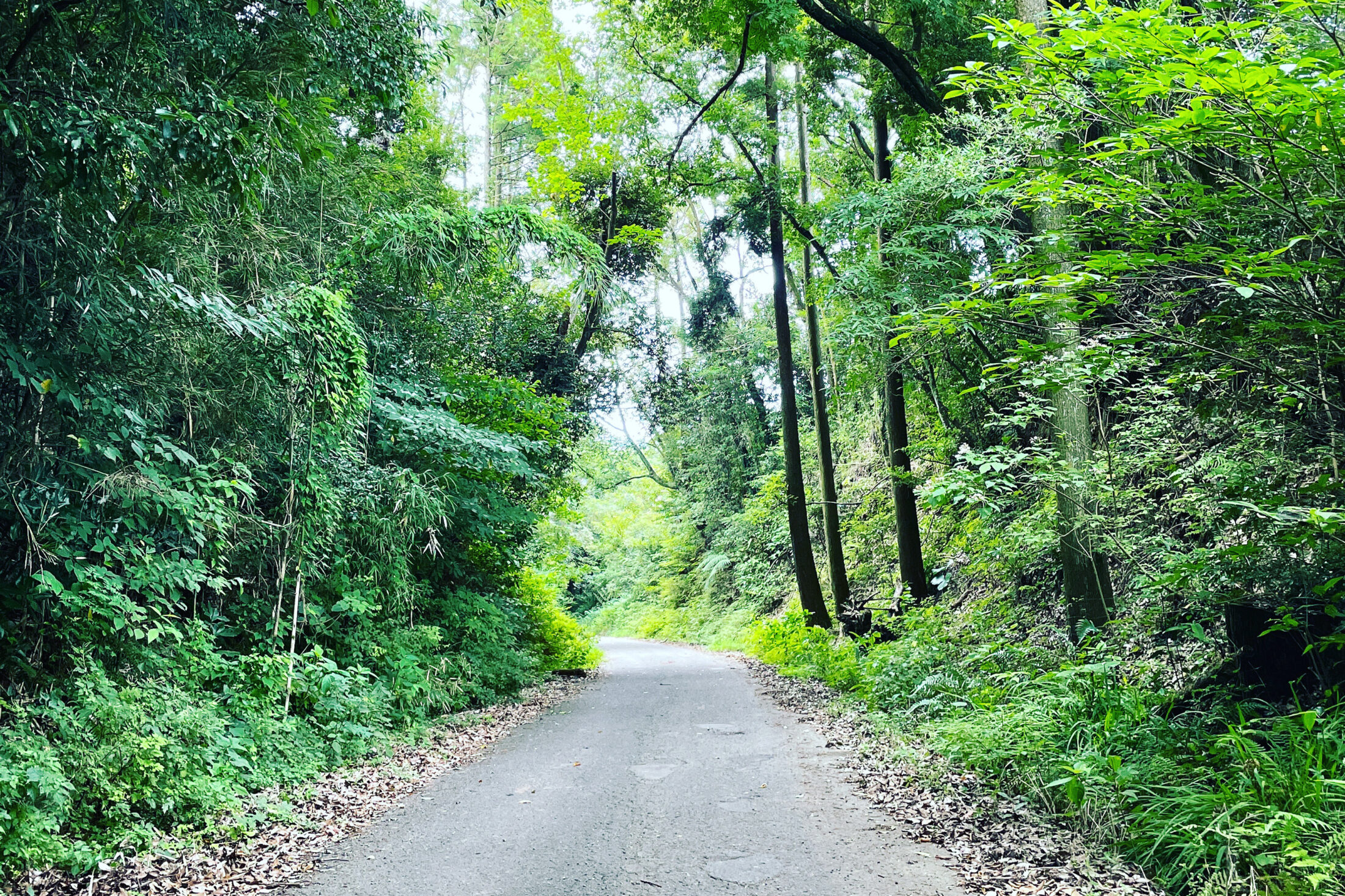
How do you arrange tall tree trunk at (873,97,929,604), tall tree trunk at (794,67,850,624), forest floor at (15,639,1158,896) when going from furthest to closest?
tall tree trunk at (794,67,850,624), tall tree trunk at (873,97,929,604), forest floor at (15,639,1158,896)

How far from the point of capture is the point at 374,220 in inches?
335

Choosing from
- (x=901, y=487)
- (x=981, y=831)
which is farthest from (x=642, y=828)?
(x=901, y=487)

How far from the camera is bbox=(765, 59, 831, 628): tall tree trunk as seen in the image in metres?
15.3

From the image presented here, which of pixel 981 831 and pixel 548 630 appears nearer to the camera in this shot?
pixel 981 831

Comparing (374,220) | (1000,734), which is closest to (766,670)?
(1000,734)

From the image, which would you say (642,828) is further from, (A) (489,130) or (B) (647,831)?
(A) (489,130)

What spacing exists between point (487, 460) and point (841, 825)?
5.94 m

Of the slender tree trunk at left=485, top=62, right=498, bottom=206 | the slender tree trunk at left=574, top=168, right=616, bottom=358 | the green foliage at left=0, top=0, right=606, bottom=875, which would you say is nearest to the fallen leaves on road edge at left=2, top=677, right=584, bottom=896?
the green foliage at left=0, top=0, right=606, bottom=875

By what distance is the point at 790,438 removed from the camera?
1584 centimetres

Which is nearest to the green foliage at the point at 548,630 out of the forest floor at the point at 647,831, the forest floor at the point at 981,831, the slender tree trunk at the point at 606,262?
the slender tree trunk at the point at 606,262

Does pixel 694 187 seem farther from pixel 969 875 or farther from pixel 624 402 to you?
pixel 969 875

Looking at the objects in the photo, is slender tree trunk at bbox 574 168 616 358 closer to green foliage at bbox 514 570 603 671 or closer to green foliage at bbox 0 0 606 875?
green foliage at bbox 514 570 603 671

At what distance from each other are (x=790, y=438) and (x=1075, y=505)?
29.8ft

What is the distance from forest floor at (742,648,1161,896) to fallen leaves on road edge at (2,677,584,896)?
3744 millimetres
